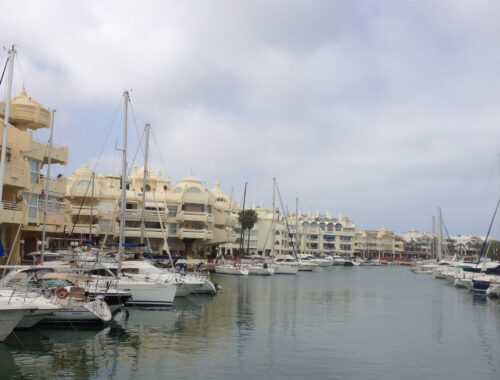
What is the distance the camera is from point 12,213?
130 ft

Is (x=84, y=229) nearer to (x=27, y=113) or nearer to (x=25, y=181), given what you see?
(x=27, y=113)

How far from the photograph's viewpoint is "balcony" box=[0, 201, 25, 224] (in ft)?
128

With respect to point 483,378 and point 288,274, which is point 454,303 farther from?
point 288,274

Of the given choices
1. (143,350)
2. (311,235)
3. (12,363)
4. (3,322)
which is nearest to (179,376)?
(143,350)

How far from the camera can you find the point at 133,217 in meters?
79.2

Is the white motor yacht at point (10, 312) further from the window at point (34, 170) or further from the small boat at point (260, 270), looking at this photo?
the small boat at point (260, 270)

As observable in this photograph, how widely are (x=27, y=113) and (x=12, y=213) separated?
33.5 feet

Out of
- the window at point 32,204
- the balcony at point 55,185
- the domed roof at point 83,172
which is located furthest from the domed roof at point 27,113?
the domed roof at point 83,172

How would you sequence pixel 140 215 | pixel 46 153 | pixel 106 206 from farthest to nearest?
pixel 106 206
pixel 140 215
pixel 46 153

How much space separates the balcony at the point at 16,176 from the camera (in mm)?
38812

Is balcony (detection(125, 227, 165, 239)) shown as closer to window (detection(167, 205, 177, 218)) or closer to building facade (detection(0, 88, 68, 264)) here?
window (detection(167, 205, 177, 218))

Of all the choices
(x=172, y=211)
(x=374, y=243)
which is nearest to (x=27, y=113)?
(x=172, y=211)

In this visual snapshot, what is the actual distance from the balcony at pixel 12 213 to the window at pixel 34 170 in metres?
4.53

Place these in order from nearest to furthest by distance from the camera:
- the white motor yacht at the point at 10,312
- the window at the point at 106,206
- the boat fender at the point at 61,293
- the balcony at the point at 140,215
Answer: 1. the white motor yacht at the point at 10,312
2. the boat fender at the point at 61,293
3. the balcony at the point at 140,215
4. the window at the point at 106,206
